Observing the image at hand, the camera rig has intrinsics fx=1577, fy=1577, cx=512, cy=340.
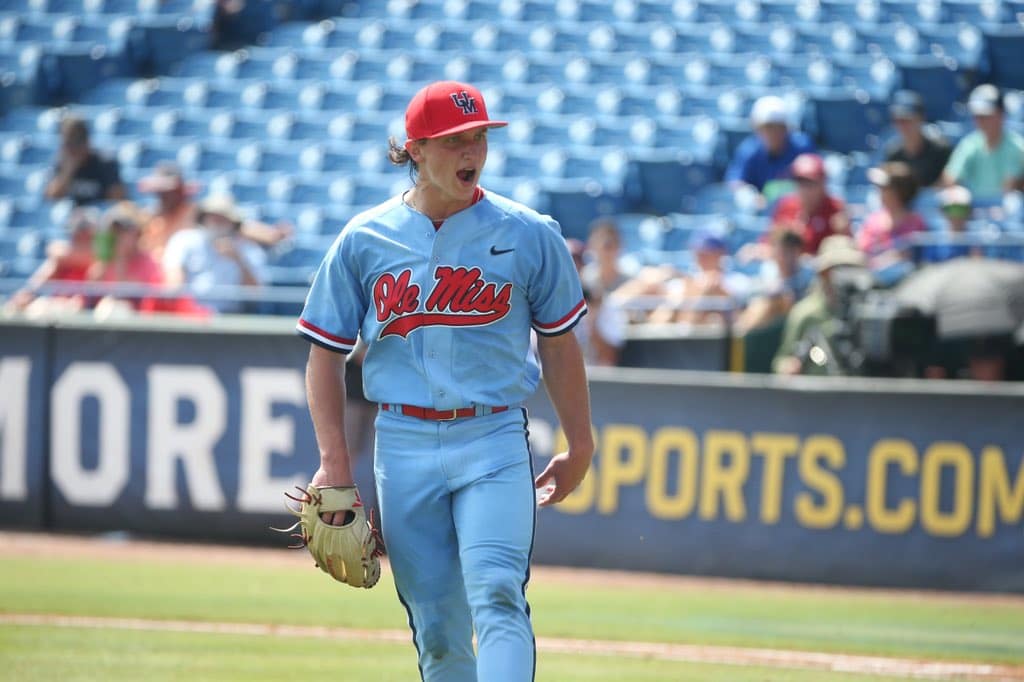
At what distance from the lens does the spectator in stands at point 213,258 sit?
37.8 feet

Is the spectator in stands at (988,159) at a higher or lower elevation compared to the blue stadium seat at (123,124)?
lower

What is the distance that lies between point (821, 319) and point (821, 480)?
1197 mm

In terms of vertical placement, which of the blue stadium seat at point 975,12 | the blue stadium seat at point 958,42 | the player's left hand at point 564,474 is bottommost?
the player's left hand at point 564,474

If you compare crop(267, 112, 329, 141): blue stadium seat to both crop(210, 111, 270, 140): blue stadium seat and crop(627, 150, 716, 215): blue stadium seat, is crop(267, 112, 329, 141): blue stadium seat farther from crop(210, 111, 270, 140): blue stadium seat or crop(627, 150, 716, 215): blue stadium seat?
crop(627, 150, 716, 215): blue stadium seat

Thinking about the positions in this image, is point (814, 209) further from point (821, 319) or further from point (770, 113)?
point (821, 319)

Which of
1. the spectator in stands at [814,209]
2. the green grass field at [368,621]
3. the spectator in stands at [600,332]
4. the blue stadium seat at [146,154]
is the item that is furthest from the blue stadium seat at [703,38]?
the green grass field at [368,621]

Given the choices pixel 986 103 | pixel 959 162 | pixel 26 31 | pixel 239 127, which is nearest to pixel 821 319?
pixel 959 162

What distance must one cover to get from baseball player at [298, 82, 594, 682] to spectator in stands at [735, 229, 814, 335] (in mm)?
6265

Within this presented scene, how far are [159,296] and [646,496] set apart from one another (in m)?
3.95

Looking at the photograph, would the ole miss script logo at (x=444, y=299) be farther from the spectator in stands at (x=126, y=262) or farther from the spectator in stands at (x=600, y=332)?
the spectator in stands at (x=126, y=262)

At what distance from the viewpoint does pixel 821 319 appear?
33.1 feet

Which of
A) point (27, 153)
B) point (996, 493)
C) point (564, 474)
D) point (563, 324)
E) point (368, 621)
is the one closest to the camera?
point (563, 324)

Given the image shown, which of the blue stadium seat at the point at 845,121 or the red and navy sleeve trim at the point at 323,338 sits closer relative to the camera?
the red and navy sleeve trim at the point at 323,338

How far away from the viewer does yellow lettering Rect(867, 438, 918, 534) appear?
927cm
